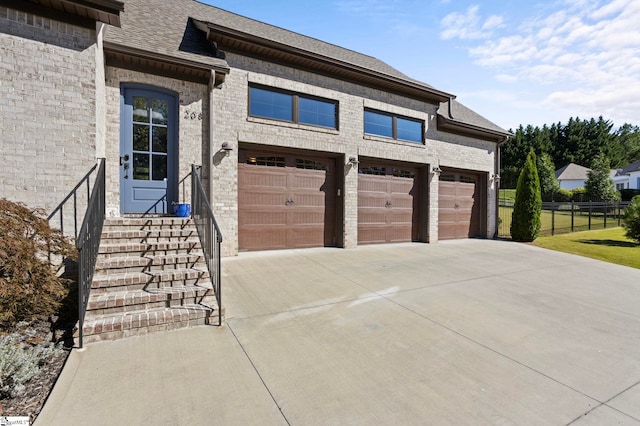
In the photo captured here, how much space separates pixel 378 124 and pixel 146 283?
26.5 ft

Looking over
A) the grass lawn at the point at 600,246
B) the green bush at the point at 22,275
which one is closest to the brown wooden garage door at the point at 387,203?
the grass lawn at the point at 600,246

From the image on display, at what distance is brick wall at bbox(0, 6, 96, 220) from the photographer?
4.17 metres

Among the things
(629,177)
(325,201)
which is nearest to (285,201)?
(325,201)

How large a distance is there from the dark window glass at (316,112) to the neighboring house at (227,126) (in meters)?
0.03

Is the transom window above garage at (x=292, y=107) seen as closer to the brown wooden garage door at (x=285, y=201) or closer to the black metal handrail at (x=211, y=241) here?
the brown wooden garage door at (x=285, y=201)

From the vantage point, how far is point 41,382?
2486 mm

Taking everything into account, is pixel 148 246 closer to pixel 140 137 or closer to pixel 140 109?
pixel 140 137

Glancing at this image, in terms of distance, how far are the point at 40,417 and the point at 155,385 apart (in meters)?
0.70

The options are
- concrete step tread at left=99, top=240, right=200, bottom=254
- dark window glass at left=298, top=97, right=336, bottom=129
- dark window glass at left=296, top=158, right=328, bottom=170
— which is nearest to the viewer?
concrete step tread at left=99, top=240, right=200, bottom=254

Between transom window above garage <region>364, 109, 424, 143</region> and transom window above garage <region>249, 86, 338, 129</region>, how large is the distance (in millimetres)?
1322

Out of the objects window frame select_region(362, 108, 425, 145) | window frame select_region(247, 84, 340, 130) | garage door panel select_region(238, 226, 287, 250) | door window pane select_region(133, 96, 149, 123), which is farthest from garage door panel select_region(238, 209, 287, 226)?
window frame select_region(362, 108, 425, 145)

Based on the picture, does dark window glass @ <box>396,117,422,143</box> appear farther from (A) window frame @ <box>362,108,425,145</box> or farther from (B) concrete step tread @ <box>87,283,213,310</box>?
(B) concrete step tread @ <box>87,283,213,310</box>

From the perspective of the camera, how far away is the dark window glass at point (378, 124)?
945 cm

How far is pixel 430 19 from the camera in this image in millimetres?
7480
